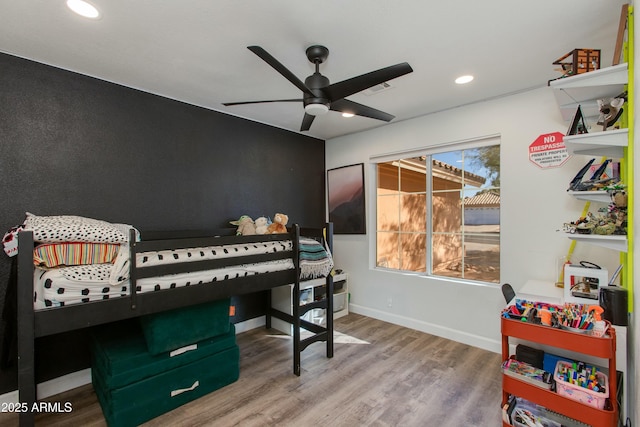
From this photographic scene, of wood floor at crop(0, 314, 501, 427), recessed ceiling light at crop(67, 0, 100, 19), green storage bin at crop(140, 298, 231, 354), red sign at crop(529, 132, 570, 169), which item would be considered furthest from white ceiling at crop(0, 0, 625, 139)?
wood floor at crop(0, 314, 501, 427)

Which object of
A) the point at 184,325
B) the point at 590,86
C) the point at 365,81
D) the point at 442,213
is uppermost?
the point at 365,81

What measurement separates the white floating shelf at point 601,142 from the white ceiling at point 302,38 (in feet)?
2.29

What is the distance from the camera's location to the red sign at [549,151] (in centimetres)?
251

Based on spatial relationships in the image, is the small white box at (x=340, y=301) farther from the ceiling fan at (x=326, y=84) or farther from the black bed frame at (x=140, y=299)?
the ceiling fan at (x=326, y=84)

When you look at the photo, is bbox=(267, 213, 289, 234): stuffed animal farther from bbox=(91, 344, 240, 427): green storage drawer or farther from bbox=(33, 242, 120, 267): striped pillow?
bbox=(33, 242, 120, 267): striped pillow

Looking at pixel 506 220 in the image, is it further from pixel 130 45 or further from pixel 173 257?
pixel 130 45

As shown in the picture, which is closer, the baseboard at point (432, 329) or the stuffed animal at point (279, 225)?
the baseboard at point (432, 329)

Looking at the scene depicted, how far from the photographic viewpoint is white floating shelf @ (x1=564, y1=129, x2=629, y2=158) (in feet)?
5.02

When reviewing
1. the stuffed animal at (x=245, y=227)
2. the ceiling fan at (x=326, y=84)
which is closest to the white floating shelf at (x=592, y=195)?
the ceiling fan at (x=326, y=84)

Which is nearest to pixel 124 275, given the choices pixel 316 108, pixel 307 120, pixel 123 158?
pixel 123 158

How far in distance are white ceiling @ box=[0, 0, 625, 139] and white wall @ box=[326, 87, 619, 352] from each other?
1.11 feet

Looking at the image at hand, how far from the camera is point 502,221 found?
9.34 ft

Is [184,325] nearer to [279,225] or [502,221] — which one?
[279,225]

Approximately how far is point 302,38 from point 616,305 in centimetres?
231
